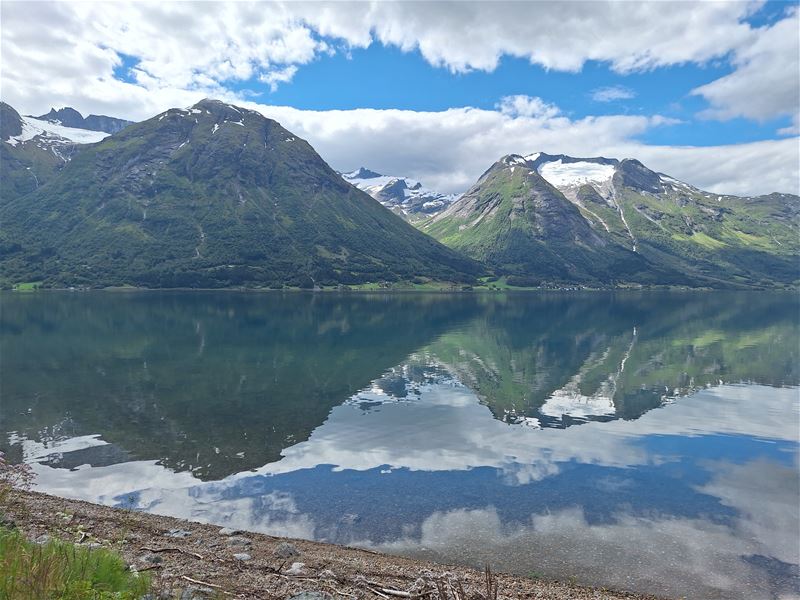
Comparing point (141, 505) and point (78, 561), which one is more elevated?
point (78, 561)

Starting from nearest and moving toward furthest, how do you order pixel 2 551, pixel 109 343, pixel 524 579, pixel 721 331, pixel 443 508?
pixel 2 551 → pixel 524 579 → pixel 443 508 → pixel 109 343 → pixel 721 331

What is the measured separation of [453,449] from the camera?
135 ft

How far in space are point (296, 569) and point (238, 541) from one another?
489cm

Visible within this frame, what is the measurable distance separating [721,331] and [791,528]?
442ft

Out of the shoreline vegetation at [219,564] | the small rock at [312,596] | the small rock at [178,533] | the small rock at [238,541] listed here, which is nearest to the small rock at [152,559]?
the shoreline vegetation at [219,564]

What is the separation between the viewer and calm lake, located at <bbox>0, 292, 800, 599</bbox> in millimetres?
25484

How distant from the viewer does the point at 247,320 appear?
149375 mm

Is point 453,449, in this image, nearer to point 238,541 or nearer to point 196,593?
point 238,541

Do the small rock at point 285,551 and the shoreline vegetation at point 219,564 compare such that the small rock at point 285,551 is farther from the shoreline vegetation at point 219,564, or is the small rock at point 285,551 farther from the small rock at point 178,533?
the small rock at point 178,533

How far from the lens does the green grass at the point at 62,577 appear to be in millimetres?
10047

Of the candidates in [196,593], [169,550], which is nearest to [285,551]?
[169,550]

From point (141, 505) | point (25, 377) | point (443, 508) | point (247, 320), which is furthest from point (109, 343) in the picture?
point (443, 508)

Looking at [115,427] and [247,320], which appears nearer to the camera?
[115,427]

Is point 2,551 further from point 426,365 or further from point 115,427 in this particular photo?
point 426,365
